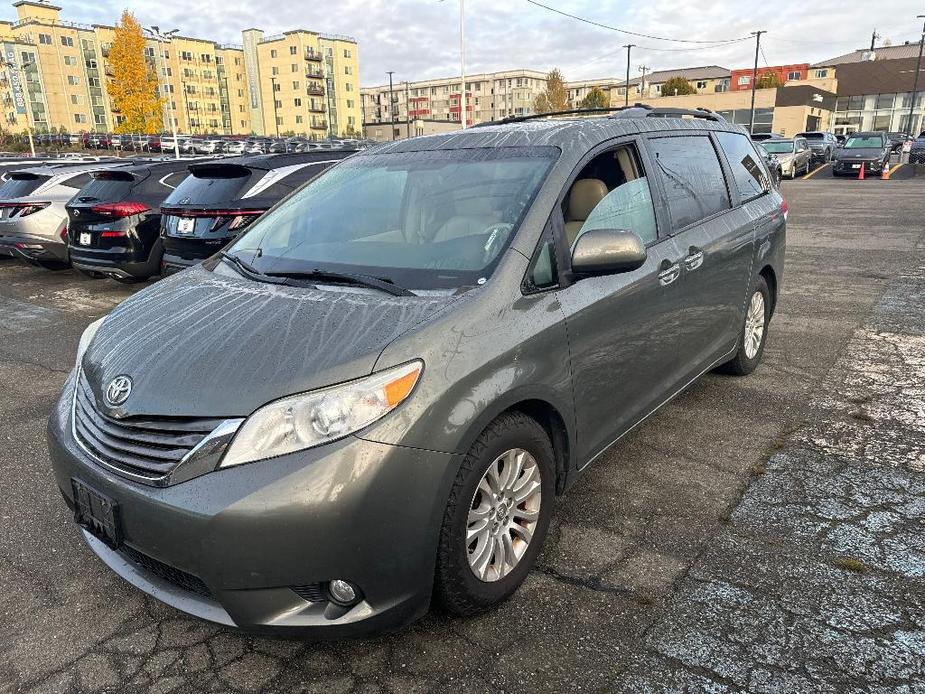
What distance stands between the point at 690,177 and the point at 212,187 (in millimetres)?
4927

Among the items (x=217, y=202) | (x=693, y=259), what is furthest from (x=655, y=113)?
(x=217, y=202)

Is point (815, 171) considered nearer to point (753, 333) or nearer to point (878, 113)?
point (753, 333)

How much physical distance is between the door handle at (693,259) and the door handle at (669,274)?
0.36 feet

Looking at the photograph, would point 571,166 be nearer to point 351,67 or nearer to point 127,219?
point 127,219

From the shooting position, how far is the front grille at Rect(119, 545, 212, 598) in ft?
6.91

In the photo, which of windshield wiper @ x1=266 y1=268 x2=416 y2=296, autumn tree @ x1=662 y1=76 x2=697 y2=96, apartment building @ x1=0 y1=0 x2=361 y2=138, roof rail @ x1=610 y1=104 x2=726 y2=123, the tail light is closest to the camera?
windshield wiper @ x1=266 y1=268 x2=416 y2=296

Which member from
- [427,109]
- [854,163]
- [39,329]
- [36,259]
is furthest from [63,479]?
[427,109]

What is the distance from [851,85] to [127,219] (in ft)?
299

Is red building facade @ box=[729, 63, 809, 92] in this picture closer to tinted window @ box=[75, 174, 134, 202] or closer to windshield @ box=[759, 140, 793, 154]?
windshield @ box=[759, 140, 793, 154]

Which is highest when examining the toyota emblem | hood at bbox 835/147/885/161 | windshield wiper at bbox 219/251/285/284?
windshield wiper at bbox 219/251/285/284

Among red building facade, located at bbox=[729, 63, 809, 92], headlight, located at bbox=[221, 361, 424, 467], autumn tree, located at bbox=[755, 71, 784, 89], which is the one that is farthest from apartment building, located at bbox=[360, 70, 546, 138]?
headlight, located at bbox=[221, 361, 424, 467]

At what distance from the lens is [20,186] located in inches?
375

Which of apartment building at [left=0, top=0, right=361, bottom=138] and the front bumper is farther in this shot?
apartment building at [left=0, top=0, right=361, bottom=138]

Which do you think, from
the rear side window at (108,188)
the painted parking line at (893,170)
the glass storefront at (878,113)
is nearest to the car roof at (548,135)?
the rear side window at (108,188)
